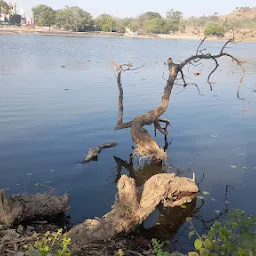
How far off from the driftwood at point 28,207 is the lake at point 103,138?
958 mm

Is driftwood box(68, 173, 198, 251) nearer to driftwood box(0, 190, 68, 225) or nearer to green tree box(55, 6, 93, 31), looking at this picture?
driftwood box(0, 190, 68, 225)

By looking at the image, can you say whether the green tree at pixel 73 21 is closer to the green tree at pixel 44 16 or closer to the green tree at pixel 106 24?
the green tree at pixel 44 16

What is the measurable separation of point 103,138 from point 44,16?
575 ft

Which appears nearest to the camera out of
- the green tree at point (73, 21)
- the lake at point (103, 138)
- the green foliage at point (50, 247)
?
the green foliage at point (50, 247)

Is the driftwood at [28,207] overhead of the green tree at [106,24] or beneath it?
beneath

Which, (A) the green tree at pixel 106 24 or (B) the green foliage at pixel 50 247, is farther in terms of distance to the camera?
(A) the green tree at pixel 106 24

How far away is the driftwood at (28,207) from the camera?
9.37 metres

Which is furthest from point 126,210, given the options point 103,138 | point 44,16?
point 44,16

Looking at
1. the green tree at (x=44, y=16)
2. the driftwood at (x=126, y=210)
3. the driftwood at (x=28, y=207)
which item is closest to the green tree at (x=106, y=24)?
the green tree at (x=44, y=16)

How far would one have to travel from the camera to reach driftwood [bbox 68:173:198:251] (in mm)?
9023

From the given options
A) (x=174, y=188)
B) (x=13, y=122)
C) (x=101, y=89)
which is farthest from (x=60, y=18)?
(x=174, y=188)

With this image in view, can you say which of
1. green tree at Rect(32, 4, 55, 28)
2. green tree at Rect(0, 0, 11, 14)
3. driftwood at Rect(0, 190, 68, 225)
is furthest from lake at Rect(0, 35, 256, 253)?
green tree at Rect(0, 0, 11, 14)

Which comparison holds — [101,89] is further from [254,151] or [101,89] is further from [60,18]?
[60,18]

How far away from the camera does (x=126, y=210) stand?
9.92 m
